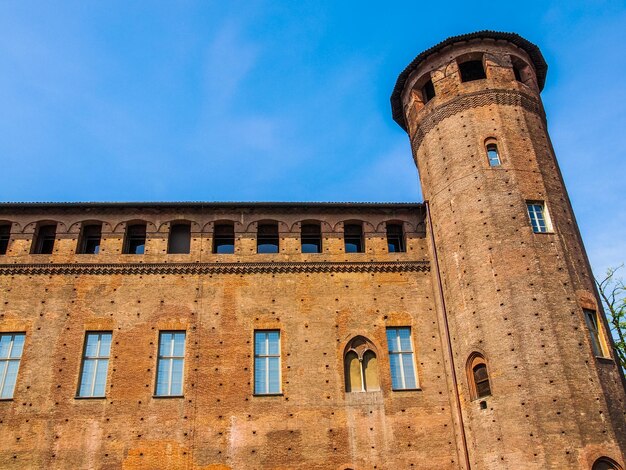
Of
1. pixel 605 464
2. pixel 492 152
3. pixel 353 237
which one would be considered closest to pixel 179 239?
pixel 353 237

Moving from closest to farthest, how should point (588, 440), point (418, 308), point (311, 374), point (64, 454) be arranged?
point (588, 440) → point (64, 454) → point (311, 374) → point (418, 308)

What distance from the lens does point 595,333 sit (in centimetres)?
1502

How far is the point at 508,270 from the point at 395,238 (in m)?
4.65

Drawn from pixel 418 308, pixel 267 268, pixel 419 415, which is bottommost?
pixel 419 415

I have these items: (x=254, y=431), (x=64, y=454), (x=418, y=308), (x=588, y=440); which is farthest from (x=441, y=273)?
(x=64, y=454)

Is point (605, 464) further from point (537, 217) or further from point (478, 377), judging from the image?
point (537, 217)

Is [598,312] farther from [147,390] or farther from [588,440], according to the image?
[147,390]

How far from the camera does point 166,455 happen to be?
15.1 metres

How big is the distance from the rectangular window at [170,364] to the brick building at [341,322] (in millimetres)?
43

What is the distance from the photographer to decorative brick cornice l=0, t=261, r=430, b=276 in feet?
57.1

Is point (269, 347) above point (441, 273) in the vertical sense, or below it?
below

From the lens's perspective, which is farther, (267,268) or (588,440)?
(267,268)

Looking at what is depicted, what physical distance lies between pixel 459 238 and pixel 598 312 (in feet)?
13.2

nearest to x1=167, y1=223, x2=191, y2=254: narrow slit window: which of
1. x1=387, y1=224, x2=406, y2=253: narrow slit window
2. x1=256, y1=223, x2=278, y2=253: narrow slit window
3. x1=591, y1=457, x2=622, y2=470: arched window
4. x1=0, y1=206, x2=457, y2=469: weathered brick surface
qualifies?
x1=0, y1=206, x2=457, y2=469: weathered brick surface
